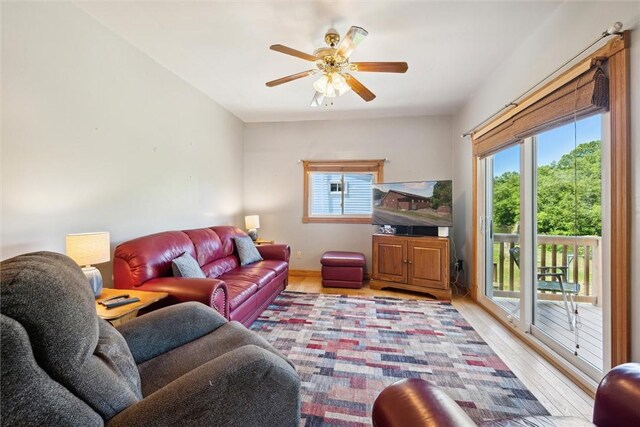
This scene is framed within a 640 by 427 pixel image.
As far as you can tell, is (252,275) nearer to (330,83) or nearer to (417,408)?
(330,83)

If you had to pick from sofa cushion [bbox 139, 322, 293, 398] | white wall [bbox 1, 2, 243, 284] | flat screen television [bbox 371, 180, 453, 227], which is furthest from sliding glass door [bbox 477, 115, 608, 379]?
white wall [bbox 1, 2, 243, 284]

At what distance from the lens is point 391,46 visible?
8.18ft

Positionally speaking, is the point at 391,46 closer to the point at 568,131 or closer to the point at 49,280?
the point at 568,131

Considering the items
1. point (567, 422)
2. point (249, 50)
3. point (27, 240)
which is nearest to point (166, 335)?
point (27, 240)

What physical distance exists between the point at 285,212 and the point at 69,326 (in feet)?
13.7

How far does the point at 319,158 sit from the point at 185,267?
3.08 meters

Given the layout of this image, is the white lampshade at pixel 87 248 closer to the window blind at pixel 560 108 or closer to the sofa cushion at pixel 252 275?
the sofa cushion at pixel 252 275

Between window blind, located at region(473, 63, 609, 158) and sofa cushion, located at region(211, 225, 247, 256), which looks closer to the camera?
window blind, located at region(473, 63, 609, 158)

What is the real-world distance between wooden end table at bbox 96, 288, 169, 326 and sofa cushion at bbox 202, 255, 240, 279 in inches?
34.6

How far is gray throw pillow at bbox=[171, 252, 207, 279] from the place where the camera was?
7.50 feet

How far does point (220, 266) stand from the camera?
10.1ft

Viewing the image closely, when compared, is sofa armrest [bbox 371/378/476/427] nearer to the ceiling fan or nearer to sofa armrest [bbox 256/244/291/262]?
the ceiling fan

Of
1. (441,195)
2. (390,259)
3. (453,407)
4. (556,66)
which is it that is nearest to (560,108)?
(556,66)

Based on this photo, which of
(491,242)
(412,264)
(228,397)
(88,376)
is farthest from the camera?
(412,264)
